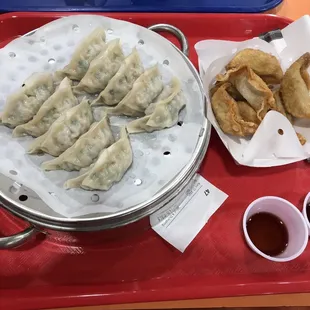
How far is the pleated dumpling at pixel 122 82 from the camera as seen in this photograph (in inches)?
A: 53.8

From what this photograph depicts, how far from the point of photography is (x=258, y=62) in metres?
1.46

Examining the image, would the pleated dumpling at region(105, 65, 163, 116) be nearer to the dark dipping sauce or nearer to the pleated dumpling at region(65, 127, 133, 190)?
the pleated dumpling at region(65, 127, 133, 190)

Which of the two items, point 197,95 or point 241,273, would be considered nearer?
point 241,273

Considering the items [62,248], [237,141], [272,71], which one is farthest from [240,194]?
[62,248]

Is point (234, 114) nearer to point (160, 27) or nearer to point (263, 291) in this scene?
point (160, 27)

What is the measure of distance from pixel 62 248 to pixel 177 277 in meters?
0.39

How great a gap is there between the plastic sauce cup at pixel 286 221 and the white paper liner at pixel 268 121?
0.14 meters

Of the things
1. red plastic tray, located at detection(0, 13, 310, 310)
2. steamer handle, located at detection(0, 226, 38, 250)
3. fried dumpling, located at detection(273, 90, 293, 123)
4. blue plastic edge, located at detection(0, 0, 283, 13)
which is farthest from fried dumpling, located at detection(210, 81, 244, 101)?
steamer handle, located at detection(0, 226, 38, 250)

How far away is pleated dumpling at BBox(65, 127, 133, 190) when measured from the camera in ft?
3.90

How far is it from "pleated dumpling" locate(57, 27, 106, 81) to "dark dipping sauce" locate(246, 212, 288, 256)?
31.5 inches

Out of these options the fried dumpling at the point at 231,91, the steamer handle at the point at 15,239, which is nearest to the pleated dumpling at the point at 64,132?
the steamer handle at the point at 15,239

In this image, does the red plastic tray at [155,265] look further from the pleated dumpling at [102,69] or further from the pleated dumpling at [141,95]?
the pleated dumpling at [102,69]

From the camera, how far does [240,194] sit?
142 centimetres

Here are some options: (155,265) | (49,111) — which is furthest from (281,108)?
(49,111)
